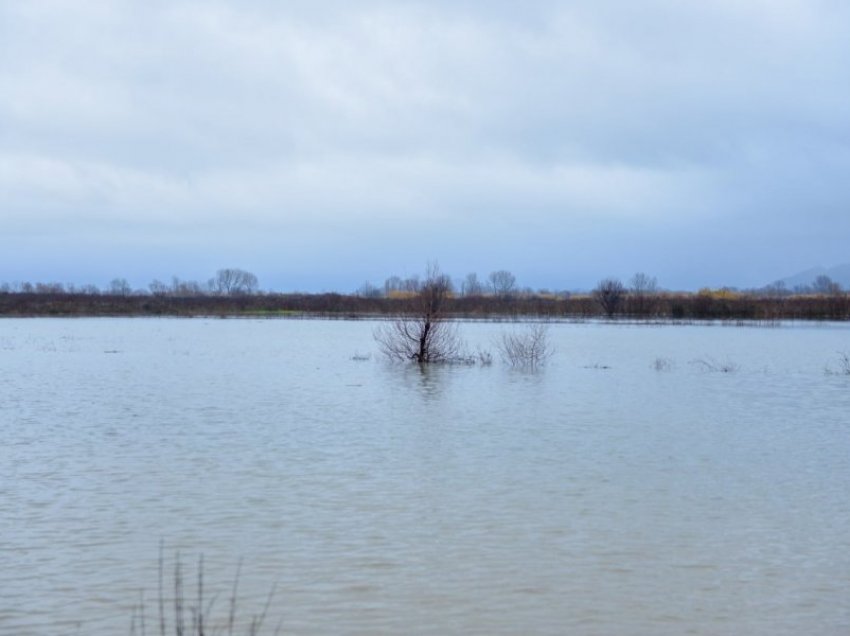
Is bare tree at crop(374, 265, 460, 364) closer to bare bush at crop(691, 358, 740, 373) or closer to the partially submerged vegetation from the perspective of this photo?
bare bush at crop(691, 358, 740, 373)

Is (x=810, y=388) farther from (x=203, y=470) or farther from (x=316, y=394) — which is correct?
(x=203, y=470)

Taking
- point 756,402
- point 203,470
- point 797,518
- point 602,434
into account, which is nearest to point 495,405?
point 602,434

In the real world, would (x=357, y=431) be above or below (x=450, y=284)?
below

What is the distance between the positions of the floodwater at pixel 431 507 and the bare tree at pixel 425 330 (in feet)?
19.5

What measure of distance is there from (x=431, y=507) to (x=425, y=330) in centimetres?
1897

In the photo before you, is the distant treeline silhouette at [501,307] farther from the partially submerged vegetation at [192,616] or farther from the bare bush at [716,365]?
the partially submerged vegetation at [192,616]

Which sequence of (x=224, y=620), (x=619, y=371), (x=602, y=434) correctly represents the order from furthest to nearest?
(x=619, y=371), (x=602, y=434), (x=224, y=620)

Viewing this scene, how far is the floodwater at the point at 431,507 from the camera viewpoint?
724cm

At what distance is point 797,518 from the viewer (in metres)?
9.91

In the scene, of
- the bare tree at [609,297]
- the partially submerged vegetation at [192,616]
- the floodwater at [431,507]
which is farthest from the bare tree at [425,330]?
the bare tree at [609,297]

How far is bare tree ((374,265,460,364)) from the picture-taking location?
92.4 ft

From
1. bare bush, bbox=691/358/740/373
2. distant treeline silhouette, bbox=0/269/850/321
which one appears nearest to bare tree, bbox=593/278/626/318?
distant treeline silhouette, bbox=0/269/850/321

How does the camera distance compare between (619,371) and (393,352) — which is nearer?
(619,371)

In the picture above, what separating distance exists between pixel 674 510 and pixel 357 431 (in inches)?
258
